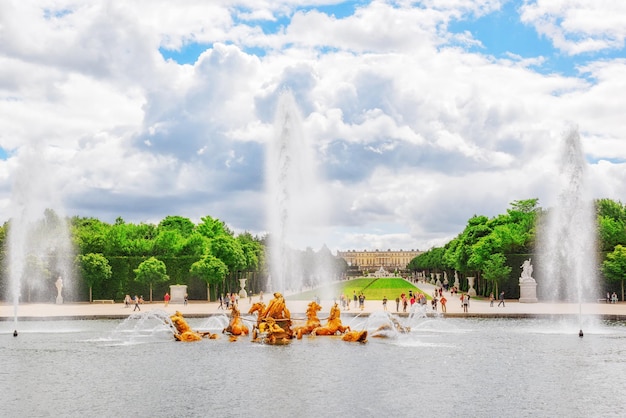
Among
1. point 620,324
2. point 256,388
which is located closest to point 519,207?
point 620,324

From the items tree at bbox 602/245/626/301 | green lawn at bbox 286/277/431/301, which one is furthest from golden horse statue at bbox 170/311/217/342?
tree at bbox 602/245/626/301

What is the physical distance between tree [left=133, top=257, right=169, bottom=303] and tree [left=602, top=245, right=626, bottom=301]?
38348 millimetres

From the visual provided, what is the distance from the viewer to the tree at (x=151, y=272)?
212 feet

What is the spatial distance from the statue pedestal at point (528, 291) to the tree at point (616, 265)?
19.8 ft

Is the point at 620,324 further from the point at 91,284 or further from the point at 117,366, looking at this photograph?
the point at 91,284

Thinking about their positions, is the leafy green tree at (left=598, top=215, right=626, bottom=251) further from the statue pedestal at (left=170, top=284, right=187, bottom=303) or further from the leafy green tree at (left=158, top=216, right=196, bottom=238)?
the leafy green tree at (left=158, top=216, right=196, bottom=238)

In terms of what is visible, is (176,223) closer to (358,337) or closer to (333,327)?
(333,327)

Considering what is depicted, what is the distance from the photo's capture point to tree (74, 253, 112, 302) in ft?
210

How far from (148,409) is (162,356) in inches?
368

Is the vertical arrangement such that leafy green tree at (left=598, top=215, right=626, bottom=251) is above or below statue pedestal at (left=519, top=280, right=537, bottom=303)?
above

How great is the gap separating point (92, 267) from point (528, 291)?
37.9m

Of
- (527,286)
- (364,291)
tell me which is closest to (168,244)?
(364,291)

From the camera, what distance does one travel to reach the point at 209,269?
6488cm

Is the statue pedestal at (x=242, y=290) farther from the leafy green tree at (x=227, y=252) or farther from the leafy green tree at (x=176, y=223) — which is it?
the leafy green tree at (x=176, y=223)
